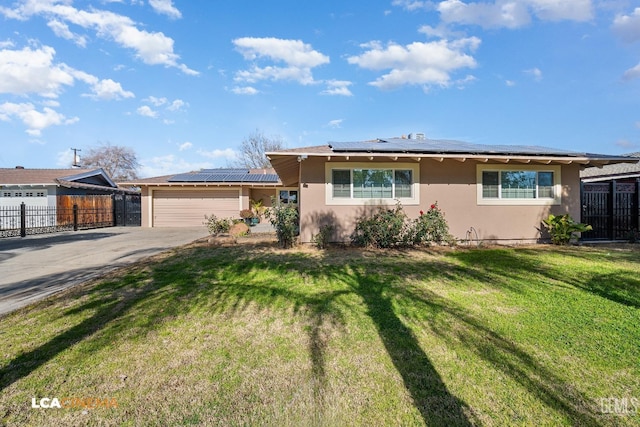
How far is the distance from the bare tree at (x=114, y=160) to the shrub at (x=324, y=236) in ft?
137

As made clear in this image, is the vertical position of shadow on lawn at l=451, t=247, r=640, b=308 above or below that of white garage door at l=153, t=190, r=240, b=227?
below

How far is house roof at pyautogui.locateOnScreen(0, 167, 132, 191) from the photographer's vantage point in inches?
707

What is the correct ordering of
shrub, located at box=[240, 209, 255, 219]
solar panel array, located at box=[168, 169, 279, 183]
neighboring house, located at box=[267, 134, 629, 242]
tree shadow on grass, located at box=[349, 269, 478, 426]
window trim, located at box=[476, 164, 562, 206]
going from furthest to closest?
solar panel array, located at box=[168, 169, 279, 183] → shrub, located at box=[240, 209, 255, 219] → window trim, located at box=[476, 164, 562, 206] → neighboring house, located at box=[267, 134, 629, 242] → tree shadow on grass, located at box=[349, 269, 478, 426]

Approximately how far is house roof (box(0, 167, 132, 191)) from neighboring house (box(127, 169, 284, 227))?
201 inches

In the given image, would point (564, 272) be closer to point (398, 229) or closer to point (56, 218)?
point (398, 229)

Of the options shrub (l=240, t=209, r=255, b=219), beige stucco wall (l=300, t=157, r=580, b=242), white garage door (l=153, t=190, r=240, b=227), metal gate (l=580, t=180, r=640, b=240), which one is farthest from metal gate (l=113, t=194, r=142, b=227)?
metal gate (l=580, t=180, r=640, b=240)

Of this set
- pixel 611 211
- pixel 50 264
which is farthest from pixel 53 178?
pixel 611 211

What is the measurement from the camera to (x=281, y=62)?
1627cm

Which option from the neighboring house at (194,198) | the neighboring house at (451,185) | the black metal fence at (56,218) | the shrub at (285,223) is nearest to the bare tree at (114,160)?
the black metal fence at (56,218)

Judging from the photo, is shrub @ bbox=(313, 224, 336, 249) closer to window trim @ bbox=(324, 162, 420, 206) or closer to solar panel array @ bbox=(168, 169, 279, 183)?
window trim @ bbox=(324, 162, 420, 206)

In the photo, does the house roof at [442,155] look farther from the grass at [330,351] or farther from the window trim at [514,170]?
the grass at [330,351]

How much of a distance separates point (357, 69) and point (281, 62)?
4265 mm

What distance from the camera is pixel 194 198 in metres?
18.4

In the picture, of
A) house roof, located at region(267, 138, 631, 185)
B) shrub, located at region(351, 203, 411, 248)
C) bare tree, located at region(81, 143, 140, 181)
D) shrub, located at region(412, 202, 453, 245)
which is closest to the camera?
house roof, located at region(267, 138, 631, 185)
